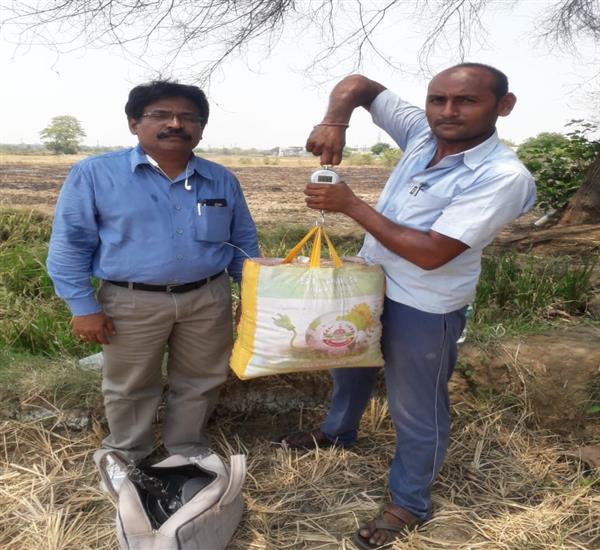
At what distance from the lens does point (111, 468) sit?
255 cm

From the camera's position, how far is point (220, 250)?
2574 millimetres

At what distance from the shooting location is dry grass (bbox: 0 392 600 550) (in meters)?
2.45

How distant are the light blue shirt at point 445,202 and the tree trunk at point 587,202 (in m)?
4.54

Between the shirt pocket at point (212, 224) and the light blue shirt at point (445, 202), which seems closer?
the light blue shirt at point (445, 202)

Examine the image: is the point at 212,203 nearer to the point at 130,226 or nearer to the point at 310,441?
the point at 130,226

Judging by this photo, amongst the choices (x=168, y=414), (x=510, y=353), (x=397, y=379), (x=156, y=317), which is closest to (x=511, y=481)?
(x=510, y=353)

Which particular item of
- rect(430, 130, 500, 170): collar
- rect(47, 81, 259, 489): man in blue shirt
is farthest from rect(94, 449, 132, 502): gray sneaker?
rect(430, 130, 500, 170): collar

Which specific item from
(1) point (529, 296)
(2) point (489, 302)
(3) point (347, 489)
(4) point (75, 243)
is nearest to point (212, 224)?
(4) point (75, 243)

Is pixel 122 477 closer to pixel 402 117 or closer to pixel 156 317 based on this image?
pixel 156 317

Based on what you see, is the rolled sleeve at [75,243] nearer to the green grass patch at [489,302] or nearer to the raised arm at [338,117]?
the raised arm at [338,117]

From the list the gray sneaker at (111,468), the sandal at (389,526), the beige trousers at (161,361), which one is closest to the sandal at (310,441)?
the beige trousers at (161,361)

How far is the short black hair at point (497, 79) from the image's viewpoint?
2.01 meters

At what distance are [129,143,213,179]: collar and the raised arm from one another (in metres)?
0.50

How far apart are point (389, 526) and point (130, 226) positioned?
5.24ft
